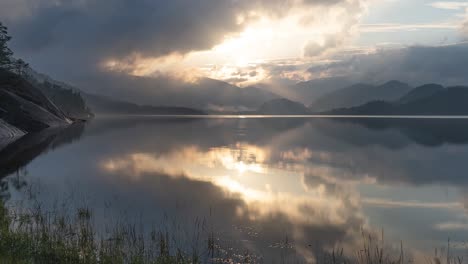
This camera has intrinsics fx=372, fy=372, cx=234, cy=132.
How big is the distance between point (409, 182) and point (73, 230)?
3519 cm

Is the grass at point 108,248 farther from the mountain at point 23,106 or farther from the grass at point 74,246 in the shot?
the mountain at point 23,106

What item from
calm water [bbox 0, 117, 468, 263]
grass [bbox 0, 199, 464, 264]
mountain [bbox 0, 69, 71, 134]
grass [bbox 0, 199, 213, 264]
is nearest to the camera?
grass [bbox 0, 199, 213, 264]

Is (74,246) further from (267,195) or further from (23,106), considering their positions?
(23,106)

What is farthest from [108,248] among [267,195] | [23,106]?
[23,106]

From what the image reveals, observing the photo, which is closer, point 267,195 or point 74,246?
point 74,246

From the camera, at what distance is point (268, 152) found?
238 feet

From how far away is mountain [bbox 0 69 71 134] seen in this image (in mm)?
94975

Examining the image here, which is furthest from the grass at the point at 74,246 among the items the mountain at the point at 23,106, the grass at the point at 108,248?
the mountain at the point at 23,106

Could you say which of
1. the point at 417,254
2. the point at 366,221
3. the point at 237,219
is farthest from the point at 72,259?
the point at 366,221

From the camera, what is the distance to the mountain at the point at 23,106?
95.0 m

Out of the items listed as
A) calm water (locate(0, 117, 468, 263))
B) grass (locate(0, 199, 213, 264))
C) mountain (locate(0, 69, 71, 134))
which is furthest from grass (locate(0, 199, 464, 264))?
mountain (locate(0, 69, 71, 134))

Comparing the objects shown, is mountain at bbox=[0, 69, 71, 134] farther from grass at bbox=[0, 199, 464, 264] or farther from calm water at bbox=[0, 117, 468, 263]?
grass at bbox=[0, 199, 464, 264]

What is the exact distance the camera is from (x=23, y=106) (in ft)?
341

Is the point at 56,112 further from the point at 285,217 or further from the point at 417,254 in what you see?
the point at 417,254
